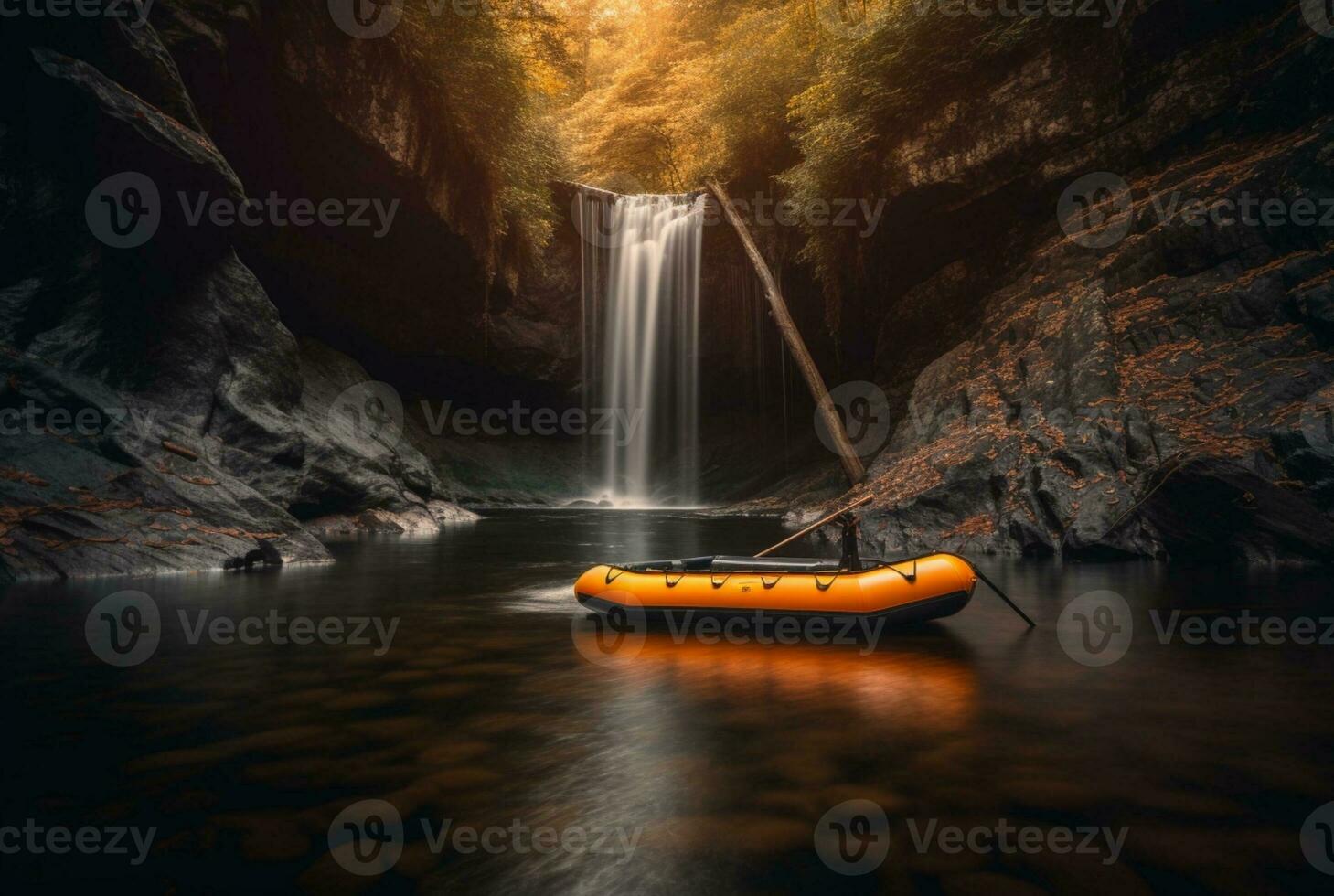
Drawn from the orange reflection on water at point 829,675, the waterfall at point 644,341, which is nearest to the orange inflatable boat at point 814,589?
the orange reflection on water at point 829,675

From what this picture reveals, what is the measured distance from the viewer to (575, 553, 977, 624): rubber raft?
571 cm

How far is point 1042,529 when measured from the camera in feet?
32.5

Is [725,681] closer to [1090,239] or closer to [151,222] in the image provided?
[151,222]

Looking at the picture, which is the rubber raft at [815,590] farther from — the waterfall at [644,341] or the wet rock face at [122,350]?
the waterfall at [644,341]

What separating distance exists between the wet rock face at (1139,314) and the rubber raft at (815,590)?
4722mm

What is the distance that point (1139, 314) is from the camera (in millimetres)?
11289

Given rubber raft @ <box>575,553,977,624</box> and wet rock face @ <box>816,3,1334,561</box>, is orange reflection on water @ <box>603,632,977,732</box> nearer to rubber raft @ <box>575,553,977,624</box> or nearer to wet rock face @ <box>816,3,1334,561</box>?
rubber raft @ <box>575,553,977,624</box>

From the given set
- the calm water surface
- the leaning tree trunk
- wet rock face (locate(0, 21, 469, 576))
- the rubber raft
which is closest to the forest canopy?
the leaning tree trunk

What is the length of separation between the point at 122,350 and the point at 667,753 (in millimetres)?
10315

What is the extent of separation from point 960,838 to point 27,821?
3.36m

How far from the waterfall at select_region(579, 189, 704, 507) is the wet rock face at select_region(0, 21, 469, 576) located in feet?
47.0

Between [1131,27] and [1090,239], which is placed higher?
[1131,27]

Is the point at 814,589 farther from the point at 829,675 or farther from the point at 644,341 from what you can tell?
the point at 644,341

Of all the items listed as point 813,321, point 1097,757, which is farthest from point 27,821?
point 813,321
